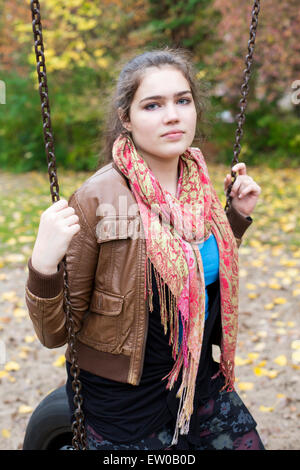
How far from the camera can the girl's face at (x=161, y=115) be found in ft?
5.67

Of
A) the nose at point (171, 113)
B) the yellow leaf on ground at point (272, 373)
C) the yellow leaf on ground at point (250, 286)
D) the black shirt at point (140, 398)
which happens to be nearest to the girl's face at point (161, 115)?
the nose at point (171, 113)

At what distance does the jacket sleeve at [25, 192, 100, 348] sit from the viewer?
5.11 feet

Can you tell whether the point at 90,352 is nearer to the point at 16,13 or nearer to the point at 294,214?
the point at 294,214

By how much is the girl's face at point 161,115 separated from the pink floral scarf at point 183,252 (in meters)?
0.07

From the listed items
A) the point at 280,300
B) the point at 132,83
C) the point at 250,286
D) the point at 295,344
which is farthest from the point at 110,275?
the point at 250,286

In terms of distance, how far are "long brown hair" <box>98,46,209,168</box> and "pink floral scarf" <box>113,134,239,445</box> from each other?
0.14 m

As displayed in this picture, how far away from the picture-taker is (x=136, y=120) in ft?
5.77

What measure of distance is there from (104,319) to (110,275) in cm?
16

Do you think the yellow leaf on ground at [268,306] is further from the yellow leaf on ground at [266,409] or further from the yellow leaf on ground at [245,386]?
the yellow leaf on ground at [266,409]

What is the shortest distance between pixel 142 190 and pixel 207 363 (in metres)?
0.81

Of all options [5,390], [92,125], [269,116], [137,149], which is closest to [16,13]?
[92,125]

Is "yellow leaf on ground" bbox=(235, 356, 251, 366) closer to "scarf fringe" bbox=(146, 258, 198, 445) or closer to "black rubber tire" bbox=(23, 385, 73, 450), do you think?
"black rubber tire" bbox=(23, 385, 73, 450)

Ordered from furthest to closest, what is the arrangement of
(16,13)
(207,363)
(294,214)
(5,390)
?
(16,13) < (294,214) < (5,390) < (207,363)

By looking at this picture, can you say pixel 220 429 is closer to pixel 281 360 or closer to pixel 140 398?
pixel 140 398
